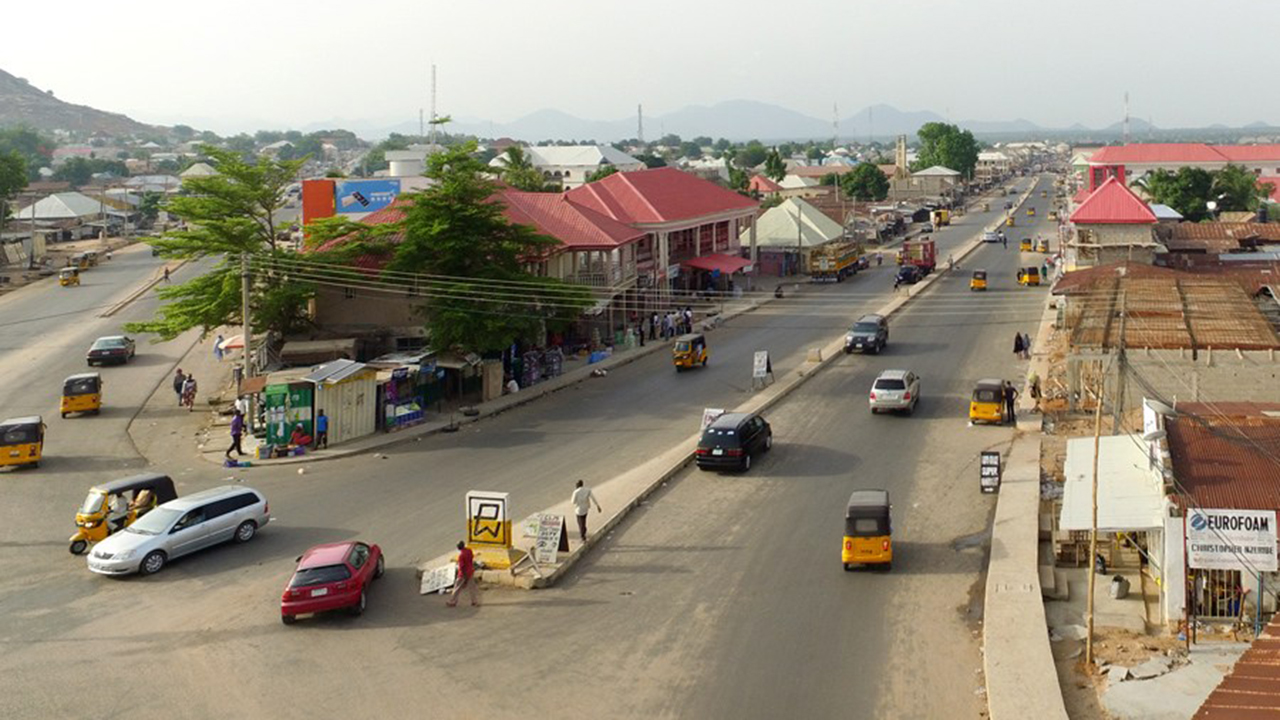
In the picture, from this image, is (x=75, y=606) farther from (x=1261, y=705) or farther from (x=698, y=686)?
(x=1261, y=705)

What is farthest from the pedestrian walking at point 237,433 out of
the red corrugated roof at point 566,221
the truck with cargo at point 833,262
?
the truck with cargo at point 833,262

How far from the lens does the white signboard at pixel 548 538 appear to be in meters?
22.1

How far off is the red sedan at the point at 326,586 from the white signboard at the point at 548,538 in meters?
3.38

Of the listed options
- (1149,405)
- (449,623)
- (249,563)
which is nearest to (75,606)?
(249,563)

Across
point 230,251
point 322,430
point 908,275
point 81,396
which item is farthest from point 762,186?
point 322,430

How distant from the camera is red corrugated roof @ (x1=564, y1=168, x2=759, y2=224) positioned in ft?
208

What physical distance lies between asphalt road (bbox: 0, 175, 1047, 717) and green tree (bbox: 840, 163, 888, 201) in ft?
377

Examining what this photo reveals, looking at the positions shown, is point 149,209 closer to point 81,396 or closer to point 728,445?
point 81,396

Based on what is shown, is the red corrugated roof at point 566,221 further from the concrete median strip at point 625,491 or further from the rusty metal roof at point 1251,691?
the rusty metal roof at point 1251,691

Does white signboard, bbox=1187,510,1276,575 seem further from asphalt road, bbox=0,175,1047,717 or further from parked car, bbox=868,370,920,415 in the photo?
parked car, bbox=868,370,920,415

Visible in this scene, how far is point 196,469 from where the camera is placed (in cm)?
3250

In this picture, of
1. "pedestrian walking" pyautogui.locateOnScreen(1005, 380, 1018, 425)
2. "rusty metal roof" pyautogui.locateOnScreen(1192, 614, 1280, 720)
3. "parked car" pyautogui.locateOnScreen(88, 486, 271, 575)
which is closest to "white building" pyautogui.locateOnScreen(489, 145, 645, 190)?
"pedestrian walking" pyautogui.locateOnScreen(1005, 380, 1018, 425)

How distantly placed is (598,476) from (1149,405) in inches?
523

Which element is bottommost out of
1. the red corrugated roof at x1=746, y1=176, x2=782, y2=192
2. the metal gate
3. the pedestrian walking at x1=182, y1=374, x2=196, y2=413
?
the metal gate
